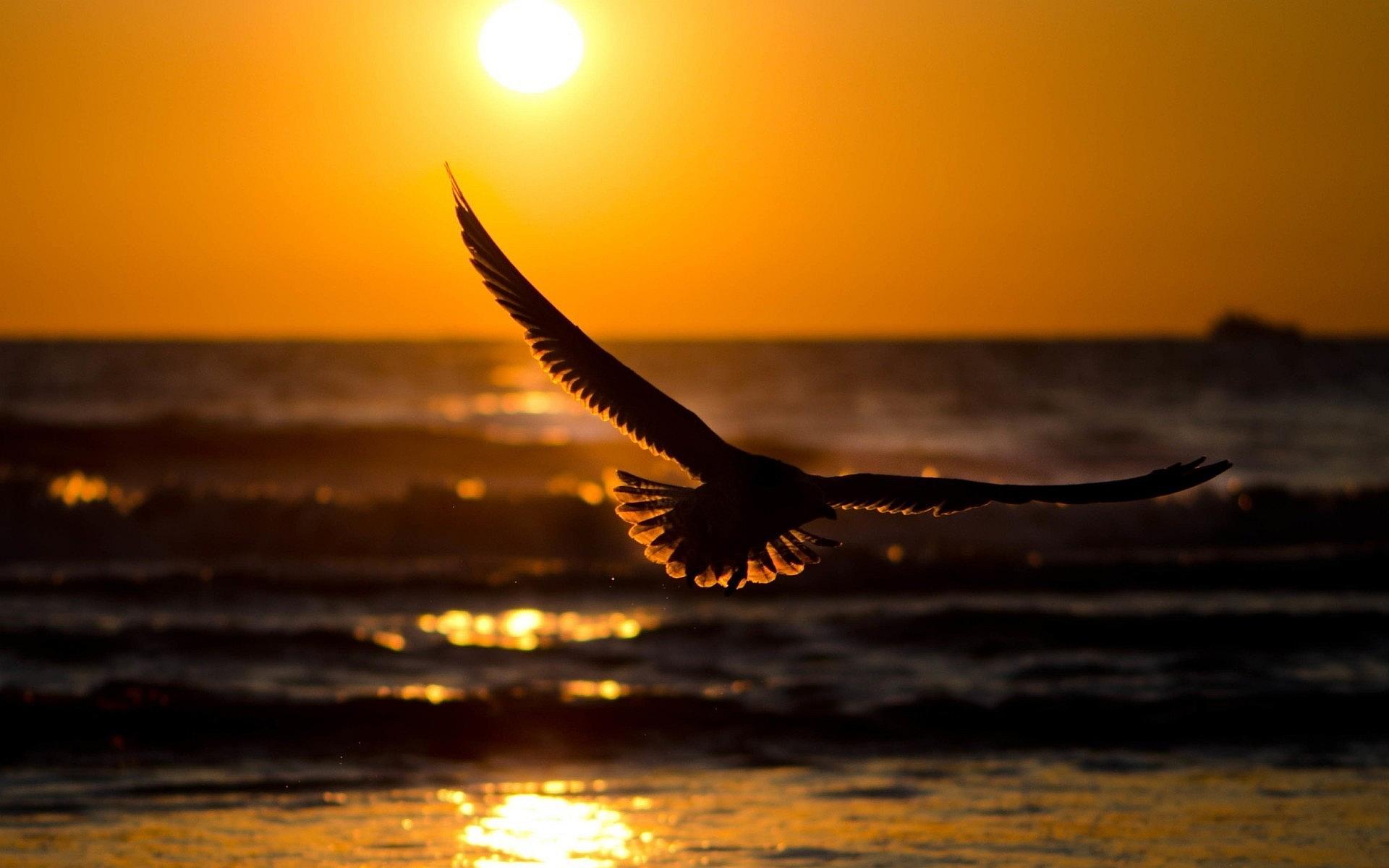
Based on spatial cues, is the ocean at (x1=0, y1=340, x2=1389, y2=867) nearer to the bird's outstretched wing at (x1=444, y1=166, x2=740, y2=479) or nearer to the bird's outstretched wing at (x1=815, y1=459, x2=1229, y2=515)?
the bird's outstretched wing at (x1=815, y1=459, x2=1229, y2=515)

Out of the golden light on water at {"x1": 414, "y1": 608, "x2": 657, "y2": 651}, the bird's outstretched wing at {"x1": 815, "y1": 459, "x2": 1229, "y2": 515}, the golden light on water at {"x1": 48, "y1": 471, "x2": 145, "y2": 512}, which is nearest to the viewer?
the bird's outstretched wing at {"x1": 815, "y1": 459, "x2": 1229, "y2": 515}

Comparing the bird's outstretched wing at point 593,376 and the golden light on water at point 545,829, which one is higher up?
the bird's outstretched wing at point 593,376

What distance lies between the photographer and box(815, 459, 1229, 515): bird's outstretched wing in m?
7.59

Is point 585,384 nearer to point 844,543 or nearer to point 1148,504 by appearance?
point 844,543

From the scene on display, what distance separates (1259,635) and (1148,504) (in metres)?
9.33

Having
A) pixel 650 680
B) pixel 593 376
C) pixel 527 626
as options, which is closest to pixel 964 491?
pixel 593 376

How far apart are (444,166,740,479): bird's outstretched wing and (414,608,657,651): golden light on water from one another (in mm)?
6031

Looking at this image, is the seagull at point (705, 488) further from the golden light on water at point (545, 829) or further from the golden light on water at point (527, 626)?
the golden light on water at point (527, 626)

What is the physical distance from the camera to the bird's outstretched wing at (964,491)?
7.59m

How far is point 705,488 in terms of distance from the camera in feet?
26.8

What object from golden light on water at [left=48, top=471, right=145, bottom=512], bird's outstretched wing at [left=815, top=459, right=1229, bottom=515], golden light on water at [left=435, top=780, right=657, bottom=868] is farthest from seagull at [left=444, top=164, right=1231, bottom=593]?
golden light on water at [left=48, top=471, right=145, bottom=512]

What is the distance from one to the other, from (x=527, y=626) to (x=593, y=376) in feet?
24.2

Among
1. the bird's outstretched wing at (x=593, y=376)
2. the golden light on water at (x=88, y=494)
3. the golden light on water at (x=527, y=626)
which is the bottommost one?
the golden light on water at (x=527, y=626)

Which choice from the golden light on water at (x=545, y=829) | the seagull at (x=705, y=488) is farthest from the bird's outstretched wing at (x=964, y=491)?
the golden light on water at (x=545, y=829)
